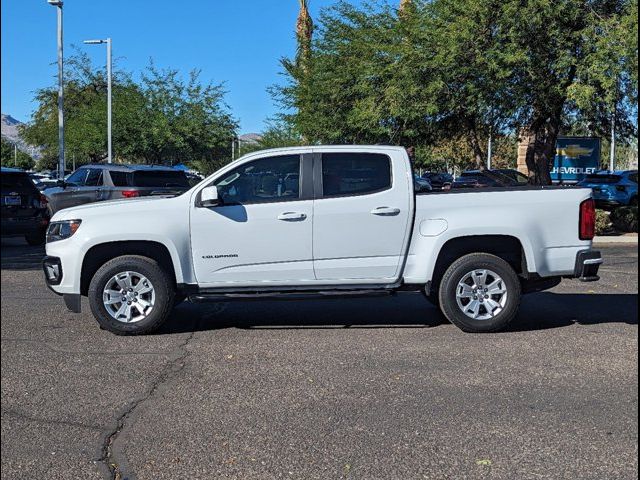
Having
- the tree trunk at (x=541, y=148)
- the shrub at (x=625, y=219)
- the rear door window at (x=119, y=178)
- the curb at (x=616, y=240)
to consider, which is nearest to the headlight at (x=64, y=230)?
the rear door window at (x=119, y=178)

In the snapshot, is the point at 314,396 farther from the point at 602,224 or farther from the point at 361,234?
the point at 602,224

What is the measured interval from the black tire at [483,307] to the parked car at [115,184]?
9.66 metres

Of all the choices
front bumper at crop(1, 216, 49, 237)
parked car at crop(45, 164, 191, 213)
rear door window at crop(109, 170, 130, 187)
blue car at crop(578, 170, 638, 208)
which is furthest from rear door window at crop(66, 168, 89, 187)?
blue car at crop(578, 170, 638, 208)

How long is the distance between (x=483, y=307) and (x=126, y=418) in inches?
152

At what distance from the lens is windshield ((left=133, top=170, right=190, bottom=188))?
16.2 meters

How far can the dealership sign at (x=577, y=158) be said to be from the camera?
92.3 feet

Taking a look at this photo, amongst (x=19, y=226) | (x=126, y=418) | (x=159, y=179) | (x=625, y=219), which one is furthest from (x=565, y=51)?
(x=19, y=226)

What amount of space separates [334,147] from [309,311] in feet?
6.41

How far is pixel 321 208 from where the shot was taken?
7.05 metres

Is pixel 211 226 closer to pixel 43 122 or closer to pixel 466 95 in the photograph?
pixel 466 95

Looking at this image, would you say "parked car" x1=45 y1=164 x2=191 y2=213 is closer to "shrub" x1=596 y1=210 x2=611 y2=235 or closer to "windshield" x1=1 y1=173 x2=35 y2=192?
"shrub" x1=596 y1=210 x2=611 y2=235

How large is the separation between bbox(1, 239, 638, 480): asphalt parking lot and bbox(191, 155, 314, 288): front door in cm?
59

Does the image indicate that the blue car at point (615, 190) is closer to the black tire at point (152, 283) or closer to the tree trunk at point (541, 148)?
the tree trunk at point (541, 148)

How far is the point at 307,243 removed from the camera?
703 centimetres
